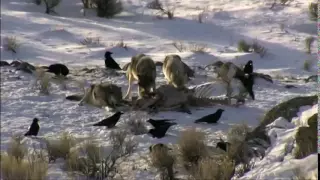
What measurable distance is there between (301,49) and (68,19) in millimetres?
8296

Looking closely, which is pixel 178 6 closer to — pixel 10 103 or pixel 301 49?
pixel 301 49

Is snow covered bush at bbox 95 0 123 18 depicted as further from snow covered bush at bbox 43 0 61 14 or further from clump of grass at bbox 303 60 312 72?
clump of grass at bbox 303 60 312 72

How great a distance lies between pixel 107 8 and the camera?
22.0 metres

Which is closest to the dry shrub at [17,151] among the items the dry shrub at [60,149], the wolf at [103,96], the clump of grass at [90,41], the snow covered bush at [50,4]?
the dry shrub at [60,149]

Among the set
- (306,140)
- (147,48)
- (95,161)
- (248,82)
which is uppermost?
(306,140)

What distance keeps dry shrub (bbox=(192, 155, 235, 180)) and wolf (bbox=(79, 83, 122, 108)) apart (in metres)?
3.71

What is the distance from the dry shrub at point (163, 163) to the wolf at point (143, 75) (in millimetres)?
3340

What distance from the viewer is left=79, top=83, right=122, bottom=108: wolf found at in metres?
9.35

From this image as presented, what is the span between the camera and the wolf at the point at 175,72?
9.88 metres

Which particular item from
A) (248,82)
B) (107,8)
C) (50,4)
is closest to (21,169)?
(248,82)

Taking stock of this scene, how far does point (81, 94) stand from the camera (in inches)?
395

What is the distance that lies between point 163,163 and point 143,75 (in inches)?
→ 149

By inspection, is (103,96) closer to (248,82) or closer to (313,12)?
(248,82)

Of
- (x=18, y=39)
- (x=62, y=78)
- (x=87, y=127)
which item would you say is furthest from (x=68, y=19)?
(x=87, y=127)
